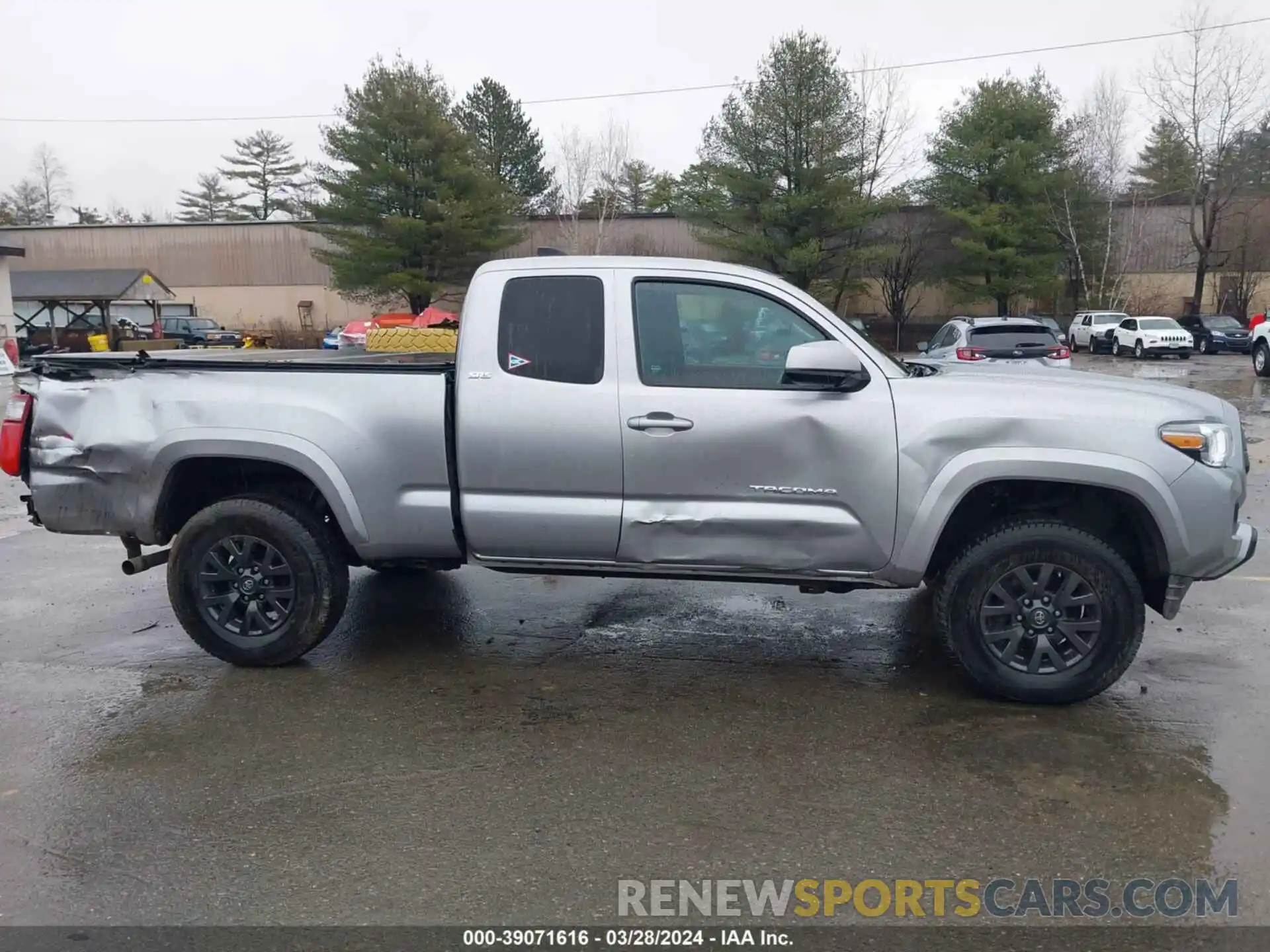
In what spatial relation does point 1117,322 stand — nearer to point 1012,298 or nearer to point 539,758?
point 1012,298

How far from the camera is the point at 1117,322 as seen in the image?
117ft

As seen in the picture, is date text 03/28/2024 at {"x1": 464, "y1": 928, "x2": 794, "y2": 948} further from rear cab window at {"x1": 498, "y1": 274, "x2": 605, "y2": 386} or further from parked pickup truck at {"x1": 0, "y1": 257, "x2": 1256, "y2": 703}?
rear cab window at {"x1": 498, "y1": 274, "x2": 605, "y2": 386}

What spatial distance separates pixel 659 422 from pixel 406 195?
36.1 metres

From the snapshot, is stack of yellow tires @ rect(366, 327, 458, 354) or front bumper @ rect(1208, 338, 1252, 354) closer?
stack of yellow tires @ rect(366, 327, 458, 354)

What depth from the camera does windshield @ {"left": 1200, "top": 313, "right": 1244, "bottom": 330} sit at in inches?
1369

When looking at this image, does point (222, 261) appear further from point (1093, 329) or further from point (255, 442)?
point (255, 442)

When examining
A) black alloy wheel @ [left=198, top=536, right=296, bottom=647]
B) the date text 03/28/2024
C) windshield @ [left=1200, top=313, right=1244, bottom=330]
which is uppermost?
windshield @ [left=1200, top=313, right=1244, bottom=330]

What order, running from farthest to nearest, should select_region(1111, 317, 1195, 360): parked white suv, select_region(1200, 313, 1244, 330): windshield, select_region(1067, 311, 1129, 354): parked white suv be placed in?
select_region(1067, 311, 1129, 354): parked white suv
select_region(1200, 313, 1244, 330): windshield
select_region(1111, 317, 1195, 360): parked white suv

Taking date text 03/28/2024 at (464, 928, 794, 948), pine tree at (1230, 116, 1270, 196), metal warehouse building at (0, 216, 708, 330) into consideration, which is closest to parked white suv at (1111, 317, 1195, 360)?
pine tree at (1230, 116, 1270, 196)

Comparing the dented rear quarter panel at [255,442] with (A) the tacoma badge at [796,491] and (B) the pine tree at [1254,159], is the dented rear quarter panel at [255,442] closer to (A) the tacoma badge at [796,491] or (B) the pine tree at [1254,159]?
(A) the tacoma badge at [796,491]

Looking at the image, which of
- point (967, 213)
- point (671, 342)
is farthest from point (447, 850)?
point (967, 213)

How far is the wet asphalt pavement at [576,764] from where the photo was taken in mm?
3293

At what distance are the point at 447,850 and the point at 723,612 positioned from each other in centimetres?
290

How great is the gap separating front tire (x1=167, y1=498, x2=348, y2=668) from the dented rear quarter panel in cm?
21
